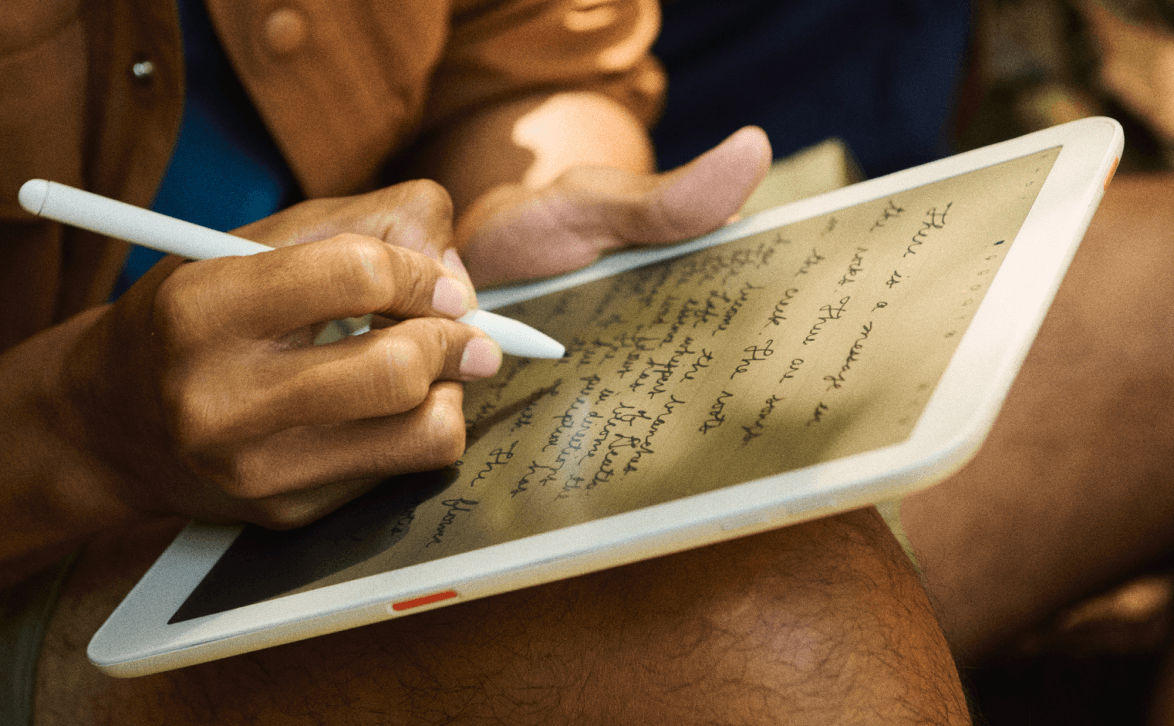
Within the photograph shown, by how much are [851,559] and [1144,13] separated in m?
1.11

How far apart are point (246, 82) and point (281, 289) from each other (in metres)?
0.35

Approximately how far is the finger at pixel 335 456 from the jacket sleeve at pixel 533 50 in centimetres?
45

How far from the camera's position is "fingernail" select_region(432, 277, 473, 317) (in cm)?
41

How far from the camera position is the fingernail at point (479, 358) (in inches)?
16.2

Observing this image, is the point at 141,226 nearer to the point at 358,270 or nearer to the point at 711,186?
the point at 358,270

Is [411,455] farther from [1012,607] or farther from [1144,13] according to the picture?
[1144,13]

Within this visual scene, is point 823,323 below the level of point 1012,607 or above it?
above

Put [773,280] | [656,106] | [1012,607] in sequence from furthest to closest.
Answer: [656,106]
[1012,607]
[773,280]

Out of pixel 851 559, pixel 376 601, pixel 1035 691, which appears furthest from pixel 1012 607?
pixel 376 601

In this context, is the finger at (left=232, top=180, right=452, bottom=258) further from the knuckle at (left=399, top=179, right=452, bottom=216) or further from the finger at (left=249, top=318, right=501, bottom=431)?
the finger at (left=249, top=318, right=501, bottom=431)

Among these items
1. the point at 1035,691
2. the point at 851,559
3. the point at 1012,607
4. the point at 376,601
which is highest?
the point at 376,601

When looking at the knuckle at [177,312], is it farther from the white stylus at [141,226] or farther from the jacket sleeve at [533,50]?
the jacket sleeve at [533,50]

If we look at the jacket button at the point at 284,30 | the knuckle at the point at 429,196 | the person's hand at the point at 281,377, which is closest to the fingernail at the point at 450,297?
the person's hand at the point at 281,377

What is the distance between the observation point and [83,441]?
1.51 ft
